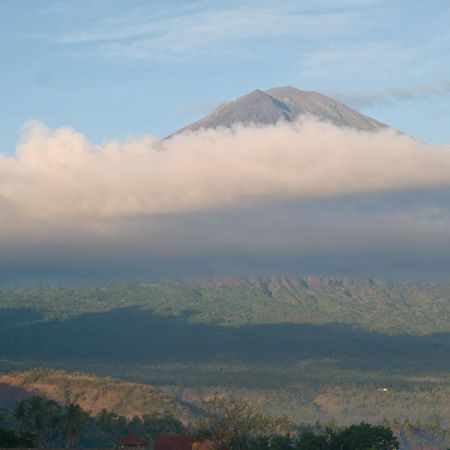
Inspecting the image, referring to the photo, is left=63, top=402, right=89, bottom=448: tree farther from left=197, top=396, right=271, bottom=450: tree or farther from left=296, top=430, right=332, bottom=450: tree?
left=296, top=430, right=332, bottom=450: tree

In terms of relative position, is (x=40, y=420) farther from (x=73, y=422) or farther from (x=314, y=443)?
(x=314, y=443)

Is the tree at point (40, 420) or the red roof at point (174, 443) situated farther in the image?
the tree at point (40, 420)

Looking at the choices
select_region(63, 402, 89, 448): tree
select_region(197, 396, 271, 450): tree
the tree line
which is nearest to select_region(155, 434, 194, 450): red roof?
the tree line

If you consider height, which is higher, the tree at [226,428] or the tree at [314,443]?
the tree at [226,428]

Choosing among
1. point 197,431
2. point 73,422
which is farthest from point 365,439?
point 73,422

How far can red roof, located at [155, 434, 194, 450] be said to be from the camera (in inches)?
5413

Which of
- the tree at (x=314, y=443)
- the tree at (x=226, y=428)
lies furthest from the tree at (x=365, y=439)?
the tree at (x=226, y=428)

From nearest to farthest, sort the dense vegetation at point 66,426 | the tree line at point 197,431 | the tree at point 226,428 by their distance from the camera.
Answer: the tree at point 226,428 → the tree line at point 197,431 → the dense vegetation at point 66,426

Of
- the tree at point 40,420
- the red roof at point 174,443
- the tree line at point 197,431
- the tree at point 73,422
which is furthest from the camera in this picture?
the tree at point 40,420

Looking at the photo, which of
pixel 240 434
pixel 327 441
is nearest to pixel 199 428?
pixel 240 434

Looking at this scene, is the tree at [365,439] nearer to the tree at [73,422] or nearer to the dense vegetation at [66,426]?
the dense vegetation at [66,426]

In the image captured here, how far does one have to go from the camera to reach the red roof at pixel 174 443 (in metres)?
138

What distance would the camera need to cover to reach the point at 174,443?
138375 mm

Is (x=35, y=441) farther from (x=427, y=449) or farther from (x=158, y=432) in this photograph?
(x=427, y=449)
